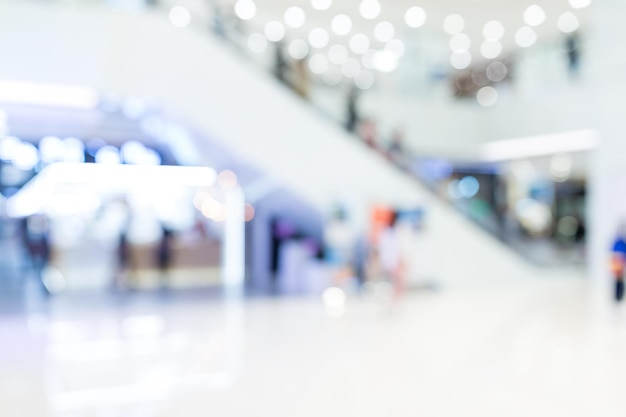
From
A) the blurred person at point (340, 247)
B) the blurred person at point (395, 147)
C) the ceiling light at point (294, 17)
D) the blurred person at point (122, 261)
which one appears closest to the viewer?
the blurred person at point (340, 247)

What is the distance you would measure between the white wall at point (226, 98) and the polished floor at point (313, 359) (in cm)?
269

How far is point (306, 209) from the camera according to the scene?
12984mm

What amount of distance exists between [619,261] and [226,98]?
689 cm

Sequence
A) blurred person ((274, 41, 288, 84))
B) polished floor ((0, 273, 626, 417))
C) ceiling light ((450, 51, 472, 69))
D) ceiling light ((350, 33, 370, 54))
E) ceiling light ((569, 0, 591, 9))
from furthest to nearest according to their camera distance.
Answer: ceiling light ((450, 51, 472, 69)) < ceiling light ((350, 33, 370, 54)) < ceiling light ((569, 0, 591, 9)) < blurred person ((274, 41, 288, 84)) < polished floor ((0, 273, 626, 417))

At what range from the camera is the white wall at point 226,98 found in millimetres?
9625

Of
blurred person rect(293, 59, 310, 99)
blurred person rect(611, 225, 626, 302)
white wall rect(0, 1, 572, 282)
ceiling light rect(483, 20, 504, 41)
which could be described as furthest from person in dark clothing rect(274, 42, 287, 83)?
ceiling light rect(483, 20, 504, 41)

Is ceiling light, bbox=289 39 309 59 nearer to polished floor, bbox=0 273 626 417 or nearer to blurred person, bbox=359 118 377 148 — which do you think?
blurred person, bbox=359 118 377 148

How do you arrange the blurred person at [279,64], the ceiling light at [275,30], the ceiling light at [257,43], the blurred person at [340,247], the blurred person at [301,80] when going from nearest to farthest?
the blurred person at [340,247] < the blurred person at [279,64] < the blurred person at [301,80] < the ceiling light at [257,43] < the ceiling light at [275,30]

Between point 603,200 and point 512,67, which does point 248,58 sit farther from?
point 512,67

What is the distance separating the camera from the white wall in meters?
9.62

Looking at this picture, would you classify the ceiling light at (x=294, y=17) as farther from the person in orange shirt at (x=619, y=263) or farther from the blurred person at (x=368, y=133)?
the person in orange shirt at (x=619, y=263)

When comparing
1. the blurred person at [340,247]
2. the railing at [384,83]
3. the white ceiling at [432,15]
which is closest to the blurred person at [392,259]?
the blurred person at [340,247]

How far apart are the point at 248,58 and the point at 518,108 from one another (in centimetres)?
965

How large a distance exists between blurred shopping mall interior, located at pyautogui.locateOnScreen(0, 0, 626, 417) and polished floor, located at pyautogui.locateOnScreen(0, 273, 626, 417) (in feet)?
0.13
